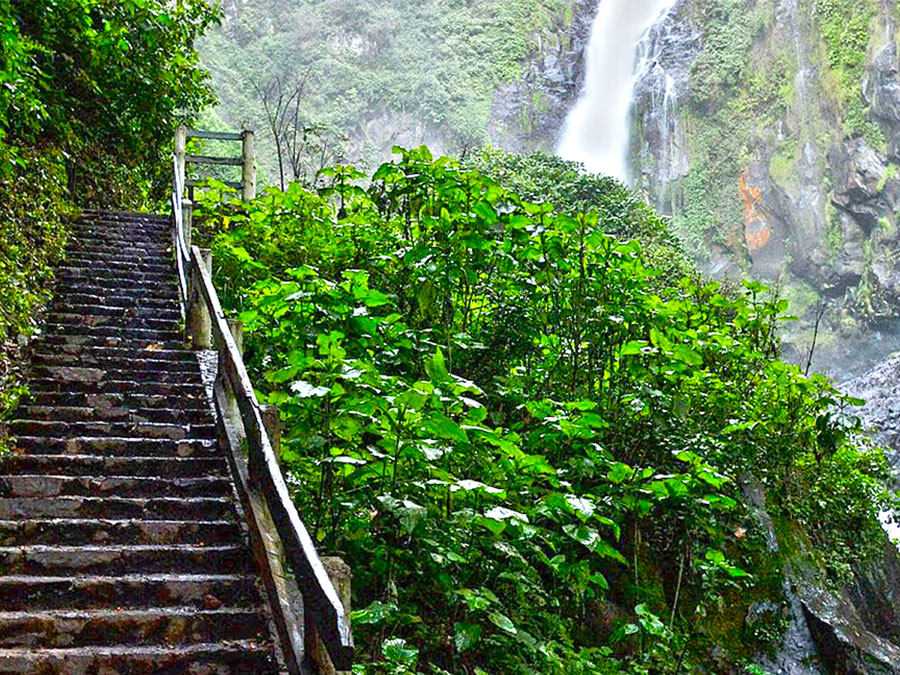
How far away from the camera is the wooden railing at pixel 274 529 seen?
2.60 meters

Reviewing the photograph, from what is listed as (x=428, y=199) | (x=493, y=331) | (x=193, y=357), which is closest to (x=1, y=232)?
(x=193, y=357)

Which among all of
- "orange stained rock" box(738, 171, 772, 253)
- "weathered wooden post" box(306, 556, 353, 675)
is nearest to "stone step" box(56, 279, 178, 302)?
"weathered wooden post" box(306, 556, 353, 675)

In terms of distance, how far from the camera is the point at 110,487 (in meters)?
5.05

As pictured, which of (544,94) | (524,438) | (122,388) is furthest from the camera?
(544,94)

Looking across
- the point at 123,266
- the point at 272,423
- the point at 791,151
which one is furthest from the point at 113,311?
the point at 791,151

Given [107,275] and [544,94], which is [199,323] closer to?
[107,275]

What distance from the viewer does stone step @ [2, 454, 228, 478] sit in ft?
17.3

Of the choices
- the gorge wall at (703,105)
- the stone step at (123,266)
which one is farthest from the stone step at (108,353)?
the gorge wall at (703,105)

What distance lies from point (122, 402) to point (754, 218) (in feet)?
109

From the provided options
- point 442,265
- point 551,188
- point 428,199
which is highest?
point 551,188

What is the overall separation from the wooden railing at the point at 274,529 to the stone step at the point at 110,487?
22cm

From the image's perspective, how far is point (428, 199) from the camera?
6.12m

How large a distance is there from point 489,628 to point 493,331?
2728 millimetres

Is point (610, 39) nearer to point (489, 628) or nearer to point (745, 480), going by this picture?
point (745, 480)
